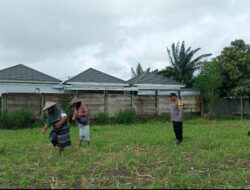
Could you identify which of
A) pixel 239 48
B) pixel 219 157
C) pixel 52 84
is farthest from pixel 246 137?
pixel 239 48

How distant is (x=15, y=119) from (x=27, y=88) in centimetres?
1358

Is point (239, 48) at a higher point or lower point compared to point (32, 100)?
higher

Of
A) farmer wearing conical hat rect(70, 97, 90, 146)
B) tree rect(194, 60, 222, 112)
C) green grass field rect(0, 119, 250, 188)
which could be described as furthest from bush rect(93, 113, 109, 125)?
farmer wearing conical hat rect(70, 97, 90, 146)

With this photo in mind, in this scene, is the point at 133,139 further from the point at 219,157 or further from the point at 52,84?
the point at 52,84

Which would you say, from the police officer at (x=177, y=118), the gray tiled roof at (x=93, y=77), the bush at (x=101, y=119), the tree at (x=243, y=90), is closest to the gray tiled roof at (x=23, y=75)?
Answer: the gray tiled roof at (x=93, y=77)

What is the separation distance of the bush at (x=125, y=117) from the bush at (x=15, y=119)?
4703mm

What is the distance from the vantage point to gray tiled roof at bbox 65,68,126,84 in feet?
115

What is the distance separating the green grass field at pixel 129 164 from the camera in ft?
25.7

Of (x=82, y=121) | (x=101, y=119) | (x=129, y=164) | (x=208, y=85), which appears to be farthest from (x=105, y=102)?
(x=129, y=164)

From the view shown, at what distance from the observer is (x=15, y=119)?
21000 millimetres

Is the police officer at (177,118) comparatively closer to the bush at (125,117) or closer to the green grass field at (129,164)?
the green grass field at (129,164)

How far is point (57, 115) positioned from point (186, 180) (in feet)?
16.9

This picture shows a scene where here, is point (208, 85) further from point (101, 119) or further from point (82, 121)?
point (82, 121)

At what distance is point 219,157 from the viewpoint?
10891 millimetres
